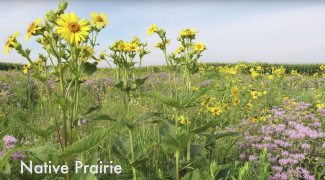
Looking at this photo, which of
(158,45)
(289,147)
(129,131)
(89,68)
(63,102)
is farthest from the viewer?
(289,147)

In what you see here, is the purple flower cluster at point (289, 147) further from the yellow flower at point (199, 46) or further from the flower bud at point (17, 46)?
the flower bud at point (17, 46)

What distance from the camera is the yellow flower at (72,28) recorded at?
1130 mm

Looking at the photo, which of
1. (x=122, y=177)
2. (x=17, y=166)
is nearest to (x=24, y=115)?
(x=17, y=166)

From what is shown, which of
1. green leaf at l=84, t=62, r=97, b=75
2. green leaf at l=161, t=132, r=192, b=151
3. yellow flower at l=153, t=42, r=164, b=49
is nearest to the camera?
green leaf at l=161, t=132, r=192, b=151

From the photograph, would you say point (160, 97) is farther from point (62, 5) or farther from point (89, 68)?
point (62, 5)

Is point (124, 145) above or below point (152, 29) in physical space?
below

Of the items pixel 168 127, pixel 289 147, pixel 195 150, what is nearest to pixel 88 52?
pixel 168 127

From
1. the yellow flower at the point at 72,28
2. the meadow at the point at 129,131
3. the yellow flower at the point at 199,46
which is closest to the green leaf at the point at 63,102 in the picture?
the meadow at the point at 129,131

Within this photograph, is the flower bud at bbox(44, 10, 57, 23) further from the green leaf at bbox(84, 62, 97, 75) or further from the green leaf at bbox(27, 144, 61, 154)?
the green leaf at bbox(27, 144, 61, 154)

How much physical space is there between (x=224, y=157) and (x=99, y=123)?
7.37 feet

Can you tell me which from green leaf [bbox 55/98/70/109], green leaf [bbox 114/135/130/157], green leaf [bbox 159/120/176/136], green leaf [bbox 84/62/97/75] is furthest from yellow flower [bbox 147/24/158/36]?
green leaf [bbox 55/98/70/109]

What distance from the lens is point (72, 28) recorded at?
45.4 inches

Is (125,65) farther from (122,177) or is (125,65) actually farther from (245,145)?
(245,145)

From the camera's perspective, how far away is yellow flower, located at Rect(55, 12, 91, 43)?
1130 mm
